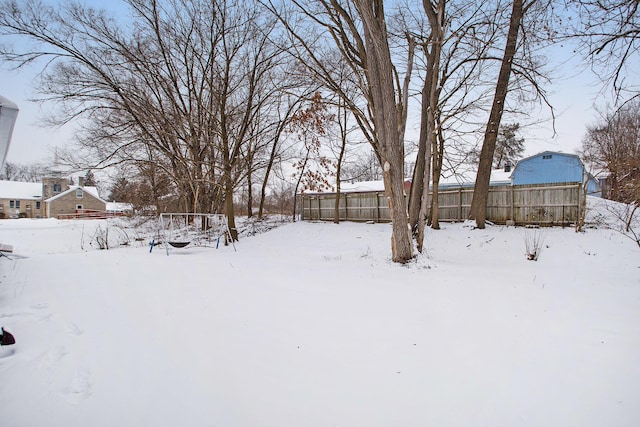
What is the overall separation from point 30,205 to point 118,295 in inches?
1563

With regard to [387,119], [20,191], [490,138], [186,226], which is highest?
[490,138]

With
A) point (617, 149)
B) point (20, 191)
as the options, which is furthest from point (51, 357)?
point (20, 191)

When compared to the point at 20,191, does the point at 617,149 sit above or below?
above

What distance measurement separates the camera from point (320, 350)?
2.56m

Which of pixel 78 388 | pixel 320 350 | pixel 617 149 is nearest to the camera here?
pixel 78 388

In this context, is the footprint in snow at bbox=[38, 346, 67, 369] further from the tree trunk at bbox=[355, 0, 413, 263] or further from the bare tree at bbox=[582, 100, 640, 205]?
the bare tree at bbox=[582, 100, 640, 205]

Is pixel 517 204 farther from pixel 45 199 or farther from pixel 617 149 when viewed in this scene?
pixel 45 199

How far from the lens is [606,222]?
32.1 ft

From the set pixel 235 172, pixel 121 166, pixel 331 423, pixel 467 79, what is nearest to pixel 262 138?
pixel 235 172

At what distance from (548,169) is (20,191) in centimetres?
4732

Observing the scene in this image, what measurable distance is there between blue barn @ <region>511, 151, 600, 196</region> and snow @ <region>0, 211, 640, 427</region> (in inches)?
668

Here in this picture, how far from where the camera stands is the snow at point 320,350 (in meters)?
1.78

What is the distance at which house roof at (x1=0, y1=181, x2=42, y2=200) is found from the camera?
31.5 meters

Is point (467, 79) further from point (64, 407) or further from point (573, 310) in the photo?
point (64, 407)
